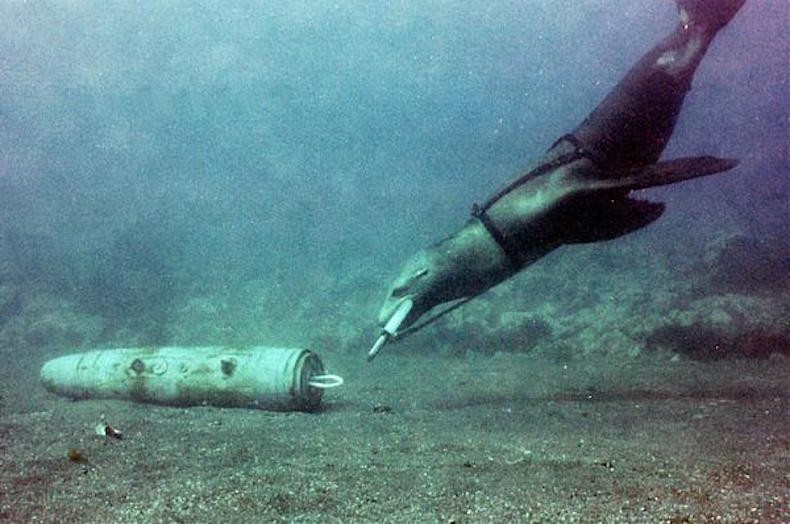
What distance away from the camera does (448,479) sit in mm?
3771

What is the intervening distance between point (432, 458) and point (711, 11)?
231 inches

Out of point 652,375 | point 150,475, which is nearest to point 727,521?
point 150,475

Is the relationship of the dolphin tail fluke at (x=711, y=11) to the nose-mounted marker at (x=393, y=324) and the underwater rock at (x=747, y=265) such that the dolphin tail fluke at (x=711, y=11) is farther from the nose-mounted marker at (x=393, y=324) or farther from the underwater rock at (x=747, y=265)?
the underwater rock at (x=747, y=265)

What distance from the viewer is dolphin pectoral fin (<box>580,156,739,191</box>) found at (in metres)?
5.23

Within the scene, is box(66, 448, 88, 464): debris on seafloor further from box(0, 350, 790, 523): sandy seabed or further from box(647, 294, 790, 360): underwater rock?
box(647, 294, 790, 360): underwater rock

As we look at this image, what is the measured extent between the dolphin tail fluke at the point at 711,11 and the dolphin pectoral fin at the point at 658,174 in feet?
5.53

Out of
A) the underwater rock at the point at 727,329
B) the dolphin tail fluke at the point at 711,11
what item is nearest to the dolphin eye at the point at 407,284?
the dolphin tail fluke at the point at 711,11

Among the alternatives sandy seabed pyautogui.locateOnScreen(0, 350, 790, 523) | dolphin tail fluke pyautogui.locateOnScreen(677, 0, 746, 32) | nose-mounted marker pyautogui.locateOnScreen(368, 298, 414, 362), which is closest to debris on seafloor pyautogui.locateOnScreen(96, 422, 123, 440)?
sandy seabed pyautogui.locateOnScreen(0, 350, 790, 523)

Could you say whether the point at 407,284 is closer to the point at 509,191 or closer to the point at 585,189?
the point at 509,191

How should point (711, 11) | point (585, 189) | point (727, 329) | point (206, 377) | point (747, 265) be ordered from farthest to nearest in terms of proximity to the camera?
point (747, 265)
point (727, 329)
point (206, 377)
point (711, 11)
point (585, 189)

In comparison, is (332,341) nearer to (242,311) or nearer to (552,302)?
(242,311)

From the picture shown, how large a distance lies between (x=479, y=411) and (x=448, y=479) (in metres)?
3.02

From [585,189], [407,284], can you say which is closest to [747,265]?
[585,189]

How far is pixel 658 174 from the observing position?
537 centimetres
